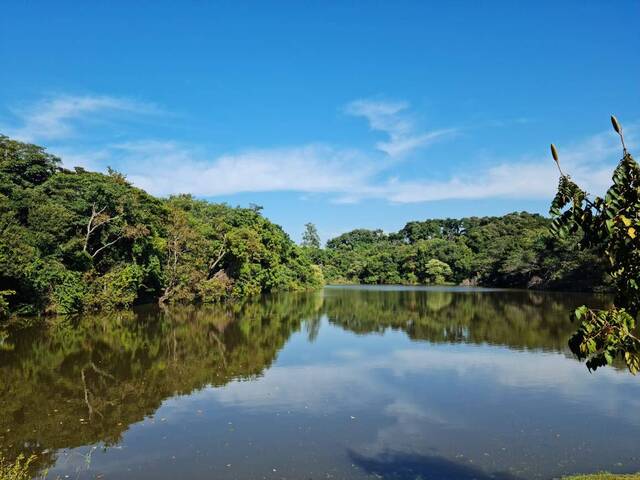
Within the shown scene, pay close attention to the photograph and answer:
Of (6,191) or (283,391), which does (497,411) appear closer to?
(283,391)

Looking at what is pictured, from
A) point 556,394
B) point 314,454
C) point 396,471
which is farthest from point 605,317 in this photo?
point 556,394

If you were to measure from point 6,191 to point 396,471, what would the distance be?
30.1 m

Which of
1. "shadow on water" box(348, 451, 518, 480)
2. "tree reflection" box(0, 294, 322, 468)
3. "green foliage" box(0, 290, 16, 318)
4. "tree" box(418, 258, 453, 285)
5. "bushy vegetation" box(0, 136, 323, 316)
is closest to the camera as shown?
"shadow on water" box(348, 451, 518, 480)

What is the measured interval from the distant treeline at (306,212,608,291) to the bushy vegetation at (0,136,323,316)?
3791 cm

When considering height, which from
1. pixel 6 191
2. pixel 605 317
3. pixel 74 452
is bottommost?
pixel 74 452

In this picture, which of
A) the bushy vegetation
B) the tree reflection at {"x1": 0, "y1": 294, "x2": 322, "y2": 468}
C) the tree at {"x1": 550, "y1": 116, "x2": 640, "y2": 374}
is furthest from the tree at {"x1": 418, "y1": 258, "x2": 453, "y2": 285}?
the tree at {"x1": 550, "y1": 116, "x2": 640, "y2": 374}

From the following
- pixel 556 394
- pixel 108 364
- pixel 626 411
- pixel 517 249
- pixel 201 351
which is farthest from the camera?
pixel 517 249

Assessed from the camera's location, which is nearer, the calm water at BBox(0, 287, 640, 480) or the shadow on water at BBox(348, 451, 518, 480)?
the shadow on water at BBox(348, 451, 518, 480)

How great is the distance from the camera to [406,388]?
1489 centimetres

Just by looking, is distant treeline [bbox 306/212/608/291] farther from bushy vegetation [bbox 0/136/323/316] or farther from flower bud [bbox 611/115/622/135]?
flower bud [bbox 611/115/622/135]

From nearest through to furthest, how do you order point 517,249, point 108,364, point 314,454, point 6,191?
point 314,454, point 108,364, point 6,191, point 517,249

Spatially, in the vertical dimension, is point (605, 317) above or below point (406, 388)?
above

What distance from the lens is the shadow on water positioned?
27.6 ft

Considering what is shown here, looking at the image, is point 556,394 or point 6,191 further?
point 6,191
